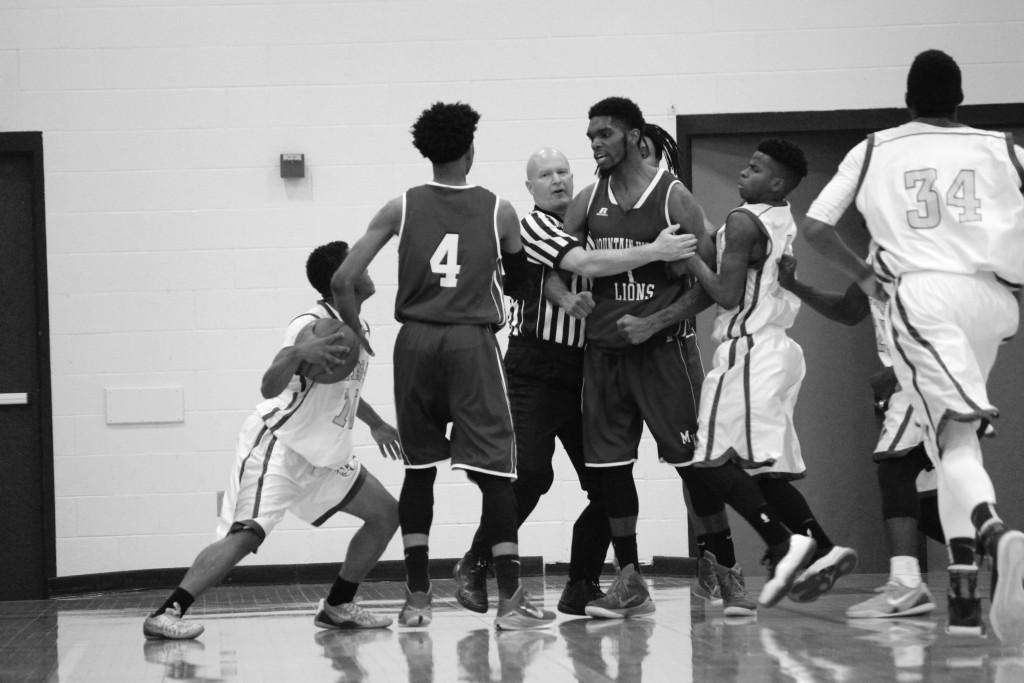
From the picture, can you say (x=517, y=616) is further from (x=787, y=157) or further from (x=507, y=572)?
(x=787, y=157)

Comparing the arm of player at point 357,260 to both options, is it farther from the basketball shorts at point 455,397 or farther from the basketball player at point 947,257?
the basketball player at point 947,257

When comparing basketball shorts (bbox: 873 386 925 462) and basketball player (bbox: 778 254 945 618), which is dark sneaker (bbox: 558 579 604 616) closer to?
basketball player (bbox: 778 254 945 618)

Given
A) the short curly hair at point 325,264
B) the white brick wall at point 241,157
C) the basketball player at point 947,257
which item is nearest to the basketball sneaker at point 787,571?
the basketball player at point 947,257

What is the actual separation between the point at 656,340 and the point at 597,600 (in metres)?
1.08

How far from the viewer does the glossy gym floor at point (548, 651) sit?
397cm

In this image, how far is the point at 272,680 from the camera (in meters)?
4.18

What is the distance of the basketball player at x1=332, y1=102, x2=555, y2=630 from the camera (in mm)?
5086

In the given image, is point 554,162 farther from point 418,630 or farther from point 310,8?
point 310,8

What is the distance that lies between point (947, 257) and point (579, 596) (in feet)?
6.82

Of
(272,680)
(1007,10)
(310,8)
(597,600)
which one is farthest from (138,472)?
(1007,10)

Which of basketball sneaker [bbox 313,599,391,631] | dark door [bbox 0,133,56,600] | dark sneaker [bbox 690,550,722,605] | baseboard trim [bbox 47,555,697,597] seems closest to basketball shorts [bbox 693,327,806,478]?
dark sneaker [bbox 690,550,722,605]

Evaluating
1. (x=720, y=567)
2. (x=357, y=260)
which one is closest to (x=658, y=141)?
(x=357, y=260)

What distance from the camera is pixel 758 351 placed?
5254mm

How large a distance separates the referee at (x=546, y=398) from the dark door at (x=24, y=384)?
3585 mm
